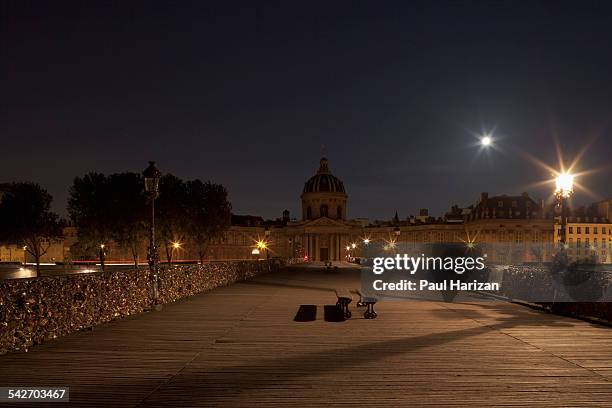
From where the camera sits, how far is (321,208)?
192 m

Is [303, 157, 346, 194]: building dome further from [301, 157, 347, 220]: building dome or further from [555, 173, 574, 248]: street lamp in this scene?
[555, 173, 574, 248]: street lamp

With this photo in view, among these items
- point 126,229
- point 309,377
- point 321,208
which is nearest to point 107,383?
point 309,377

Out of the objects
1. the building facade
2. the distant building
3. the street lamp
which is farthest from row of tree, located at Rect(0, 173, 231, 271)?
the distant building

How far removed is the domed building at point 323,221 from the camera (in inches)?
7308

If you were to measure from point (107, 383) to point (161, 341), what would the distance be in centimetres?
501

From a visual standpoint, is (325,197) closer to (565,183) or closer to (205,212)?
(205,212)

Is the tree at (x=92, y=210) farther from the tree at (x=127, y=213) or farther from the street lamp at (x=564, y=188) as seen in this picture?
the street lamp at (x=564, y=188)

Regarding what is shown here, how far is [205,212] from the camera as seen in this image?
269 ft

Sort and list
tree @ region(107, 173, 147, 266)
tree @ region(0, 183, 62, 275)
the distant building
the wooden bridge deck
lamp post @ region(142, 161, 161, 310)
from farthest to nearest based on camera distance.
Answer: the distant building < tree @ region(0, 183, 62, 275) < tree @ region(107, 173, 147, 266) < lamp post @ region(142, 161, 161, 310) < the wooden bridge deck

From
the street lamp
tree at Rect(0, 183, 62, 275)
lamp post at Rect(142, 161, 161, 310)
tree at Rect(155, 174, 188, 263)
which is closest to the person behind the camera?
the street lamp

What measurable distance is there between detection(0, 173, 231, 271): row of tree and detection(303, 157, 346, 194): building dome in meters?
106

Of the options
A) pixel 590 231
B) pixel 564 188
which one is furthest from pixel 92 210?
pixel 590 231

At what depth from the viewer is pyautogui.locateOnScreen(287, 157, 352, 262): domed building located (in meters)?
186

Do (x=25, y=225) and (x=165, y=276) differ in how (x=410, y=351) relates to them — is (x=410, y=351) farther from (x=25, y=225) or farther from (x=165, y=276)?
A: (x=25, y=225)
